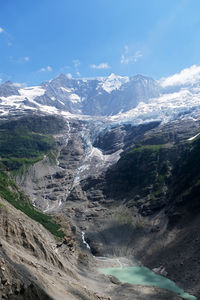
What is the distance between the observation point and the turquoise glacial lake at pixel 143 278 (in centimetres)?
9518

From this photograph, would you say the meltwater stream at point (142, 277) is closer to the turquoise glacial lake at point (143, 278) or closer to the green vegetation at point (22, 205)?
the turquoise glacial lake at point (143, 278)

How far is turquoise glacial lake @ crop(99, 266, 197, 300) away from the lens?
95.2 meters

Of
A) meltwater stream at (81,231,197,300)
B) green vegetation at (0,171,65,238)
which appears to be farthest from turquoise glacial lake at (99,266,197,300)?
green vegetation at (0,171,65,238)

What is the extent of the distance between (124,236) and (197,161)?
67.1 metres

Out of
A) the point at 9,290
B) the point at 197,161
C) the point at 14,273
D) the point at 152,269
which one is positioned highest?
the point at 197,161

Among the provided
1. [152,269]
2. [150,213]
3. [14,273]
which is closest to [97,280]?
[152,269]

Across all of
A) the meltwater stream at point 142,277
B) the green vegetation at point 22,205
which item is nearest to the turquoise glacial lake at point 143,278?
the meltwater stream at point 142,277

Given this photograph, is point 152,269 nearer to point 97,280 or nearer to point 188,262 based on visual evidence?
point 188,262

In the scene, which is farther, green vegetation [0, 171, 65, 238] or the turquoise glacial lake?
green vegetation [0, 171, 65, 238]

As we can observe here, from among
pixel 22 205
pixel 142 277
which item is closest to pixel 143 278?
pixel 142 277

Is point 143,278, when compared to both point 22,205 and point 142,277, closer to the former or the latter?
point 142,277

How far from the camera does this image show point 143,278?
4392 inches

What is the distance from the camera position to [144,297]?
81.6 m

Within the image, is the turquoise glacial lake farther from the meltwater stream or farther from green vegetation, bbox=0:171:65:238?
green vegetation, bbox=0:171:65:238
